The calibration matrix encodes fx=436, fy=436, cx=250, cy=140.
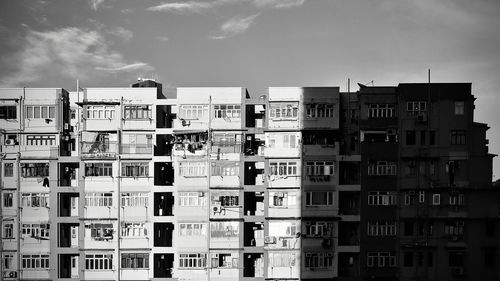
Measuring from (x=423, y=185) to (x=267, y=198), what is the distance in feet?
36.1

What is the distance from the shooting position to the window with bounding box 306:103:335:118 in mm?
30812

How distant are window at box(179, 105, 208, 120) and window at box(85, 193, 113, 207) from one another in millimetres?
7833

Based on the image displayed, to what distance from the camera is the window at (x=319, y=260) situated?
30266 mm

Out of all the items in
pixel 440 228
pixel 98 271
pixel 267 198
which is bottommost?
pixel 98 271

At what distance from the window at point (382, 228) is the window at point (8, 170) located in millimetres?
25868

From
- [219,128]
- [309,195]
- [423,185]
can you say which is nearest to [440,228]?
[423,185]

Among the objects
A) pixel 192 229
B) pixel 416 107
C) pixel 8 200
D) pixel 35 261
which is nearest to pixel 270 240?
pixel 192 229

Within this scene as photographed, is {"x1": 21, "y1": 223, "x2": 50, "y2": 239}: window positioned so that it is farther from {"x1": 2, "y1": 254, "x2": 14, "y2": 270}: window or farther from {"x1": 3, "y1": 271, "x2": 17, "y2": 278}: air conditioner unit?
{"x1": 3, "y1": 271, "x2": 17, "y2": 278}: air conditioner unit

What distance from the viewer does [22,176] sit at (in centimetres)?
3148

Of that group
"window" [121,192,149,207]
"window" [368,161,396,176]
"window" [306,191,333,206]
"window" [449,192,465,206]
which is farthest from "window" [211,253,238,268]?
"window" [449,192,465,206]

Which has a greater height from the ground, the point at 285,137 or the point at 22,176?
the point at 285,137

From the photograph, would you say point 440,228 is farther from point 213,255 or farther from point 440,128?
point 213,255

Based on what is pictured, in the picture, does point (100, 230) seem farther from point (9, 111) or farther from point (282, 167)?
point (282, 167)

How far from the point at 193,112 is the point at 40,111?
11.0m
